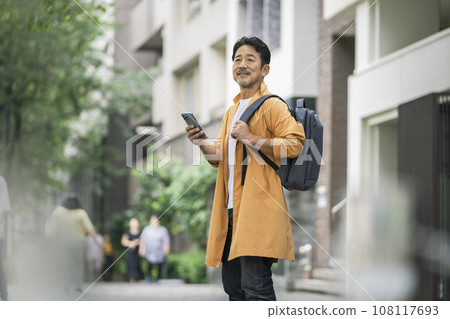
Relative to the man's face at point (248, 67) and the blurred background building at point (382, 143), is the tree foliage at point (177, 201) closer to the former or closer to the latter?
the blurred background building at point (382, 143)

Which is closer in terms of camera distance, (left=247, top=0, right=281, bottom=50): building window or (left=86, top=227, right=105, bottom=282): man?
(left=247, top=0, right=281, bottom=50): building window

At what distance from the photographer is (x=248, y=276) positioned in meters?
2.59

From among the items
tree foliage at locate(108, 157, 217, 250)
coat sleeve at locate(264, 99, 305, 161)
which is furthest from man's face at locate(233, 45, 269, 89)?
tree foliage at locate(108, 157, 217, 250)

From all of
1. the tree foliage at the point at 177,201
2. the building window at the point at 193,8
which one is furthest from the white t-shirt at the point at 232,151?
the tree foliage at the point at 177,201

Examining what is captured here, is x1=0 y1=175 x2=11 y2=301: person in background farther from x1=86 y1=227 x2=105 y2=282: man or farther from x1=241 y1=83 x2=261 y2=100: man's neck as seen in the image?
x1=86 y1=227 x2=105 y2=282: man

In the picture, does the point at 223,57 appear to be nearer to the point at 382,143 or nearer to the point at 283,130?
the point at 382,143

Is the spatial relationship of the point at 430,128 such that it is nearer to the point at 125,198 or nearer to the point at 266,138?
the point at 266,138

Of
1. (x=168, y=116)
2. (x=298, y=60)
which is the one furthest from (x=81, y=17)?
(x=298, y=60)

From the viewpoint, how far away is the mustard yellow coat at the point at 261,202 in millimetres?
2588

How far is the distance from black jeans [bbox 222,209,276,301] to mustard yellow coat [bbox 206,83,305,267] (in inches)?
1.3

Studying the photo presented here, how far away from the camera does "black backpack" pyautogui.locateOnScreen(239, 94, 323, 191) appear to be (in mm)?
2629

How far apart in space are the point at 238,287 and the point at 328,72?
208 cm

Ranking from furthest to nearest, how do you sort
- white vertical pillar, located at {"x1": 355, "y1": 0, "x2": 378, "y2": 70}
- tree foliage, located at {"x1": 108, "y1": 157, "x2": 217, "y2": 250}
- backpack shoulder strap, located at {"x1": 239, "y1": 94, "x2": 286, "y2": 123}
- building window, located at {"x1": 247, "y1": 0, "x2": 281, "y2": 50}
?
1. tree foliage, located at {"x1": 108, "y1": 157, "x2": 217, "y2": 250}
2. building window, located at {"x1": 247, "y1": 0, "x2": 281, "y2": 50}
3. white vertical pillar, located at {"x1": 355, "y1": 0, "x2": 378, "y2": 70}
4. backpack shoulder strap, located at {"x1": 239, "y1": 94, "x2": 286, "y2": 123}

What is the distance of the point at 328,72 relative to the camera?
179 inches
